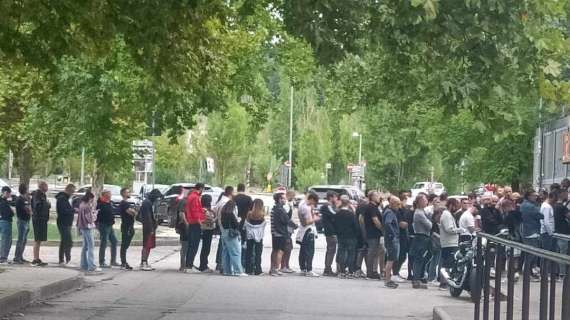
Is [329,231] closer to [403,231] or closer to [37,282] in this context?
[403,231]

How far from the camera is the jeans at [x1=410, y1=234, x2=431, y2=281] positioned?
2122 centimetres

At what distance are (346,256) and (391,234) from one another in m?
2.21

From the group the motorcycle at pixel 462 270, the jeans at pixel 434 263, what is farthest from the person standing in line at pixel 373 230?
the motorcycle at pixel 462 270

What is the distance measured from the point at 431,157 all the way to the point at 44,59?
66.9m

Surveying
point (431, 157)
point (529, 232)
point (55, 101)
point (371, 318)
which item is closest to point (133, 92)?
point (55, 101)

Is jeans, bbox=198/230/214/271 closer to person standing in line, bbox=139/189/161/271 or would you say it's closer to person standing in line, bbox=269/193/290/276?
person standing in line, bbox=139/189/161/271

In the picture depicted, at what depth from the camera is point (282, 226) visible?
23812 millimetres

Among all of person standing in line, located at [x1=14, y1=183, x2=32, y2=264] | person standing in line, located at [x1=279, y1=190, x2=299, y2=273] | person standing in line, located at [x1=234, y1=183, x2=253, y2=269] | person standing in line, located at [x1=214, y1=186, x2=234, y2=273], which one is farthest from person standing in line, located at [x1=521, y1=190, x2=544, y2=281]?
person standing in line, located at [x1=14, y1=183, x2=32, y2=264]

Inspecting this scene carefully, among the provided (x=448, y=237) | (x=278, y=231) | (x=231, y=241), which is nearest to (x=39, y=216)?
(x=231, y=241)

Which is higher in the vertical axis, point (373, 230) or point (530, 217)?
point (530, 217)

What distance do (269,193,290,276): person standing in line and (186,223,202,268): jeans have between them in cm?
161

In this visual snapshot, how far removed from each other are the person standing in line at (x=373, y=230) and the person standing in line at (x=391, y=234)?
286mm

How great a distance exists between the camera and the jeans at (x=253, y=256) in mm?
23422

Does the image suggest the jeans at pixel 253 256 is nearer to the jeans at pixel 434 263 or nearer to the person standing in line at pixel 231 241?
the person standing in line at pixel 231 241
